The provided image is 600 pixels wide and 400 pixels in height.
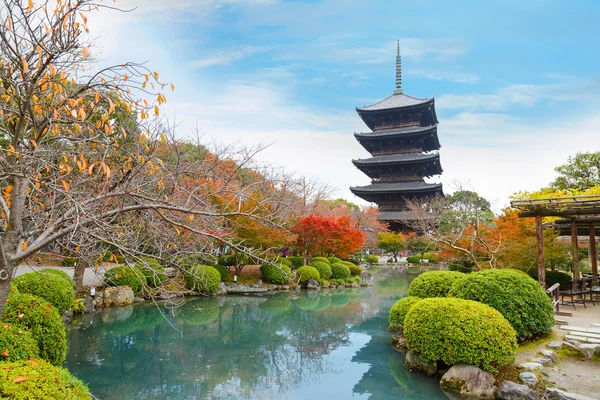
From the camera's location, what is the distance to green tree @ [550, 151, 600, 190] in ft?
59.2

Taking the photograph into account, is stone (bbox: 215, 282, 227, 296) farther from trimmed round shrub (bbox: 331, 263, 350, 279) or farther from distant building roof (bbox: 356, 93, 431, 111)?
distant building roof (bbox: 356, 93, 431, 111)

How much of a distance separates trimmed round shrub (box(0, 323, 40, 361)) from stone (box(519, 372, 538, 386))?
5.39 meters

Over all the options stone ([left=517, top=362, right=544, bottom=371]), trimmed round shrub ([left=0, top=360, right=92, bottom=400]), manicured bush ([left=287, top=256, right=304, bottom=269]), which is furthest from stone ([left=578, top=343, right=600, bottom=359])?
manicured bush ([left=287, top=256, right=304, bottom=269])

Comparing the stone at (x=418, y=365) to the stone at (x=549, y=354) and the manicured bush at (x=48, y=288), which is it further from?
the manicured bush at (x=48, y=288)

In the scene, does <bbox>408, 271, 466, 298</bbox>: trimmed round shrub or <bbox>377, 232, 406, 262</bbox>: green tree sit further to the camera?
<bbox>377, 232, 406, 262</bbox>: green tree

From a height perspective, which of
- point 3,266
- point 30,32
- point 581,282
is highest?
point 30,32

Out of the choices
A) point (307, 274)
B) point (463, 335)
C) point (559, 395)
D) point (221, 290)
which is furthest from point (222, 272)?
point (559, 395)

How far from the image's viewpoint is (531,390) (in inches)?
175

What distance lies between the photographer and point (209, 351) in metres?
6.92

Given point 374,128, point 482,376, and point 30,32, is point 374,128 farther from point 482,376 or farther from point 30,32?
point 30,32

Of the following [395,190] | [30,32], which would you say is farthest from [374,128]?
[30,32]

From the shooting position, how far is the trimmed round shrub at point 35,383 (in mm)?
2361

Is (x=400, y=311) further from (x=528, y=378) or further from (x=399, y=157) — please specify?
(x=399, y=157)

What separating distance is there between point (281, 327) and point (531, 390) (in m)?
5.68
